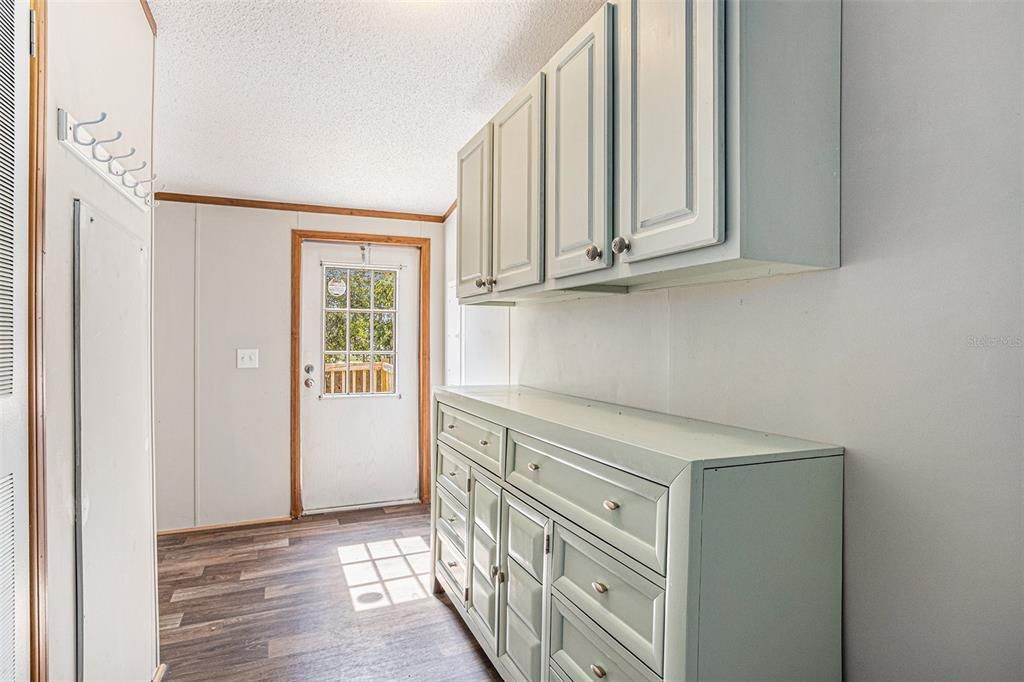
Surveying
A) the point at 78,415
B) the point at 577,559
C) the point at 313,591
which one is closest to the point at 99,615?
the point at 78,415

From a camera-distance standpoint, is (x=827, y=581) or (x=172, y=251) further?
(x=172, y=251)

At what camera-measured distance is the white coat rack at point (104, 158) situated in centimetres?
121

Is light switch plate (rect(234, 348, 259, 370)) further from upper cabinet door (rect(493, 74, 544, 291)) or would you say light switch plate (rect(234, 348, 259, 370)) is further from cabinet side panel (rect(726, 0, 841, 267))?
cabinet side panel (rect(726, 0, 841, 267))

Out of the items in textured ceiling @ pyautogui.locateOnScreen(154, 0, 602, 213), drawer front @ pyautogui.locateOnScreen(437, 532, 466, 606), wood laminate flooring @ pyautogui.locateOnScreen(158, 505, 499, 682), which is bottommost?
wood laminate flooring @ pyautogui.locateOnScreen(158, 505, 499, 682)

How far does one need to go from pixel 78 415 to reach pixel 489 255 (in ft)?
4.57

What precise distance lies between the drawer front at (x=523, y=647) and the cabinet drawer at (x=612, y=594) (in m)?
0.27

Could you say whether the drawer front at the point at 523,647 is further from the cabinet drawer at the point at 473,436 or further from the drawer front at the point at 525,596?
the cabinet drawer at the point at 473,436

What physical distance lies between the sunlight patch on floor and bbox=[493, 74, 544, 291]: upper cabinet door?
1.60 m

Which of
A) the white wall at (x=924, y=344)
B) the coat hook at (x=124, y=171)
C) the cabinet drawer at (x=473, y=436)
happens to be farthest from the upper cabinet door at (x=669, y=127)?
the coat hook at (x=124, y=171)

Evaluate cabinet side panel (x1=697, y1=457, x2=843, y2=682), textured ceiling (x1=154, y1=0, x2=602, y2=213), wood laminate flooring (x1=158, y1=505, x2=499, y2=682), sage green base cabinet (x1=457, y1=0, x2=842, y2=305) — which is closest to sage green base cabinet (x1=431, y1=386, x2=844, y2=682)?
cabinet side panel (x1=697, y1=457, x2=843, y2=682)

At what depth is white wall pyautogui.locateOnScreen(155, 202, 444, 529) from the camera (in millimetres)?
3621

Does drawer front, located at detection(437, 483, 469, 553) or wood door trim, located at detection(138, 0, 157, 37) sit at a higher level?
wood door trim, located at detection(138, 0, 157, 37)

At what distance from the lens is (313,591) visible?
273 cm

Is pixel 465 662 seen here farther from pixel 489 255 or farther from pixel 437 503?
pixel 489 255
